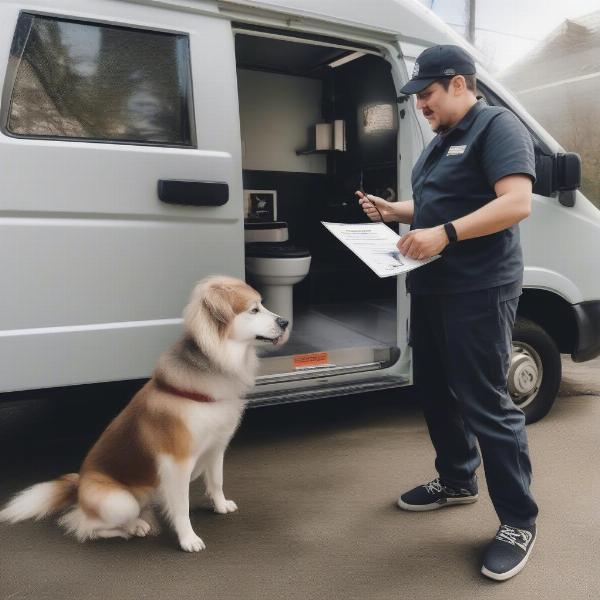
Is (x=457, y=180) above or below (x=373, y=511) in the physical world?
above

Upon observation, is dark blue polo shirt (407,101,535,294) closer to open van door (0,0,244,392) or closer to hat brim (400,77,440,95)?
hat brim (400,77,440,95)

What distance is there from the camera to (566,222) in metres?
3.34

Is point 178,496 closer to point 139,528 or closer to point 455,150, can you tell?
point 139,528

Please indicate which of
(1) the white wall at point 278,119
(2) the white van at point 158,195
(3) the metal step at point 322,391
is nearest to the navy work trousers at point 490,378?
(3) the metal step at point 322,391

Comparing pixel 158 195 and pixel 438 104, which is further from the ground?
pixel 438 104

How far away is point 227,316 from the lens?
2.24 metres

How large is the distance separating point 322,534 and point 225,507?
471mm

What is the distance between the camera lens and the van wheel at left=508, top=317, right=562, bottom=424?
341 centimetres

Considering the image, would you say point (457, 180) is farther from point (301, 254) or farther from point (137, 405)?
point (301, 254)

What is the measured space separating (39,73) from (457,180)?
5.67ft

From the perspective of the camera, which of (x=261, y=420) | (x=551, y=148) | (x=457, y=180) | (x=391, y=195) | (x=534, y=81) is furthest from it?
(x=534, y=81)

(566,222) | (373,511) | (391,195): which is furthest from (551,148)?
(373,511)

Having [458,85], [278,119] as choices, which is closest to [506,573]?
[458,85]

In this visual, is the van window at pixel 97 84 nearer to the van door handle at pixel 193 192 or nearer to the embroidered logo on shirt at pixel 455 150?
the van door handle at pixel 193 192
